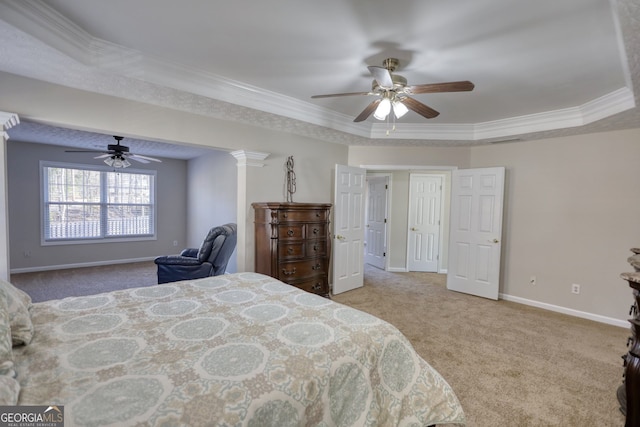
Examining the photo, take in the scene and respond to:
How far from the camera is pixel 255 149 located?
3.56m

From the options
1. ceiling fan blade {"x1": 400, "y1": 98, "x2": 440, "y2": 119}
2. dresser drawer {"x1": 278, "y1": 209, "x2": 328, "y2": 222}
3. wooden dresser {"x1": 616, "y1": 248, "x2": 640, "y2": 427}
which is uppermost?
ceiling fan blade {"x1": 400, "y1": 98, "x2": 440, "y2": 119}

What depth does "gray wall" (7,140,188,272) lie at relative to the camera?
5203 millimetres

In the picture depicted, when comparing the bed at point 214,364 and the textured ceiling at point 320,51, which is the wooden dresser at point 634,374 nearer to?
the bed at point 214,364

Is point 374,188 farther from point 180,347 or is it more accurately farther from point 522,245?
point 180,347

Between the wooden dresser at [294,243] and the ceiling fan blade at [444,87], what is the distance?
1.81 metres

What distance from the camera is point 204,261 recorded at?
3807mm

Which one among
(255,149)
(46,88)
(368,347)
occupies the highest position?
(46,88)

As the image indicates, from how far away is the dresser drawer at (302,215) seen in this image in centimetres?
331

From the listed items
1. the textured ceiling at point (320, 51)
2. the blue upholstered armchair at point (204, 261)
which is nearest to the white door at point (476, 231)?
the textured ceiling at point (320, 51)

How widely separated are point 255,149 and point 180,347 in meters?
2.74

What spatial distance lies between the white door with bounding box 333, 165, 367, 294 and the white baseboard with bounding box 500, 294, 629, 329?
7.32ft

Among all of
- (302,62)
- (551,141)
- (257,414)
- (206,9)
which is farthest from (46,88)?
(551,141)

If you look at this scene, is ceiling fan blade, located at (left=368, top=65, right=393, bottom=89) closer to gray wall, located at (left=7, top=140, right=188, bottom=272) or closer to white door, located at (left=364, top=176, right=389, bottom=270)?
white door, located at (left=364, top=176, right=389, bottom=270)

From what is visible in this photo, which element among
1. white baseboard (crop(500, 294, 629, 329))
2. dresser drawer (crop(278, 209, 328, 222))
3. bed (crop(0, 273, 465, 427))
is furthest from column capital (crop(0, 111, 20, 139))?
white baseboard (crop(500, 294, 629, 329))
